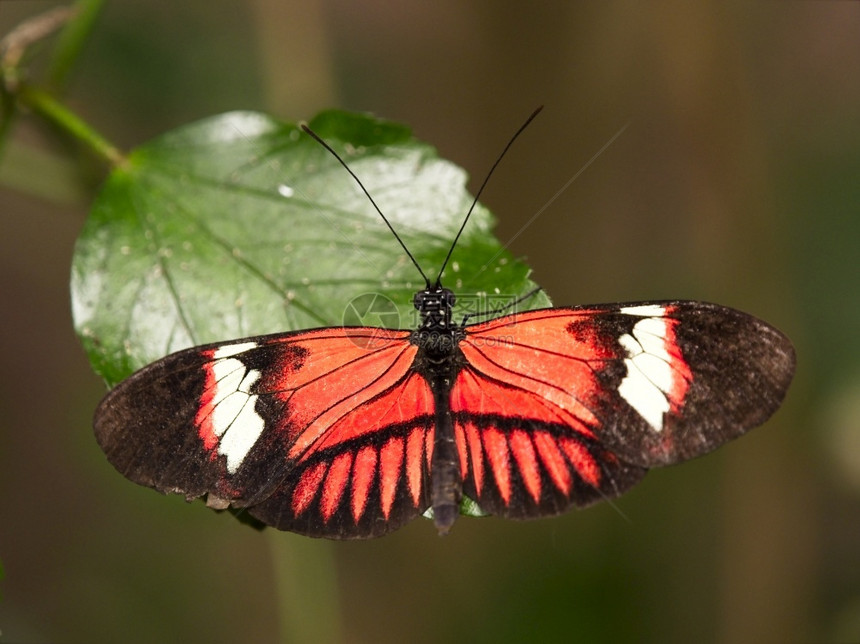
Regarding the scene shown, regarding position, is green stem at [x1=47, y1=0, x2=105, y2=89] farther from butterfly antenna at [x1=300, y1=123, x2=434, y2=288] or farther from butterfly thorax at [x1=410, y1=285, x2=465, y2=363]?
butterfly thorax at [x1=410, y1=285, x2=465, y2=363]

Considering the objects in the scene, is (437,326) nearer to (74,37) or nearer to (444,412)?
(444,412)

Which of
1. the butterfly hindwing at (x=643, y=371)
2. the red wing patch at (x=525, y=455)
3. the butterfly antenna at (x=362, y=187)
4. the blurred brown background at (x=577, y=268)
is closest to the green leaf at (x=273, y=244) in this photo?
the butterfly antenna at (x=362, y=187)

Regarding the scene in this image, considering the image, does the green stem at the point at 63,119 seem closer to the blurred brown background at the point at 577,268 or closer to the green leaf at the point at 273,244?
the green leaf at the point at 273,244

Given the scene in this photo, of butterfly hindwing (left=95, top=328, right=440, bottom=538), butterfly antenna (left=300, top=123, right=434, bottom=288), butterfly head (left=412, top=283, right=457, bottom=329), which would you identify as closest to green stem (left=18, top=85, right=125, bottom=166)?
butterfly antenna (left=300, top=123, right=434, bottom=288)

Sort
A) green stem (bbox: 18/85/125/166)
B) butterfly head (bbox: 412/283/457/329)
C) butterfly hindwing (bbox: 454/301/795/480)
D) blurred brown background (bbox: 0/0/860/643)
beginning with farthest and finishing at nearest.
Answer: blurred brown background (bbox: 0/0/860/643), green stem (bbox: 18/85/125/166), butterfly head (bbox: 412/283/457/329), butterfly hindwing (bbox: 454/301/795/480)

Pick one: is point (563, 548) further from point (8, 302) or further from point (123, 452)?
point (8, 302)

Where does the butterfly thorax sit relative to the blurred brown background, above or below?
below

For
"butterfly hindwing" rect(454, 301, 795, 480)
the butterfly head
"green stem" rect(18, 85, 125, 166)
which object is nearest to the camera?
"butterfly hindwing" rect(454, 301, 795, 480)
